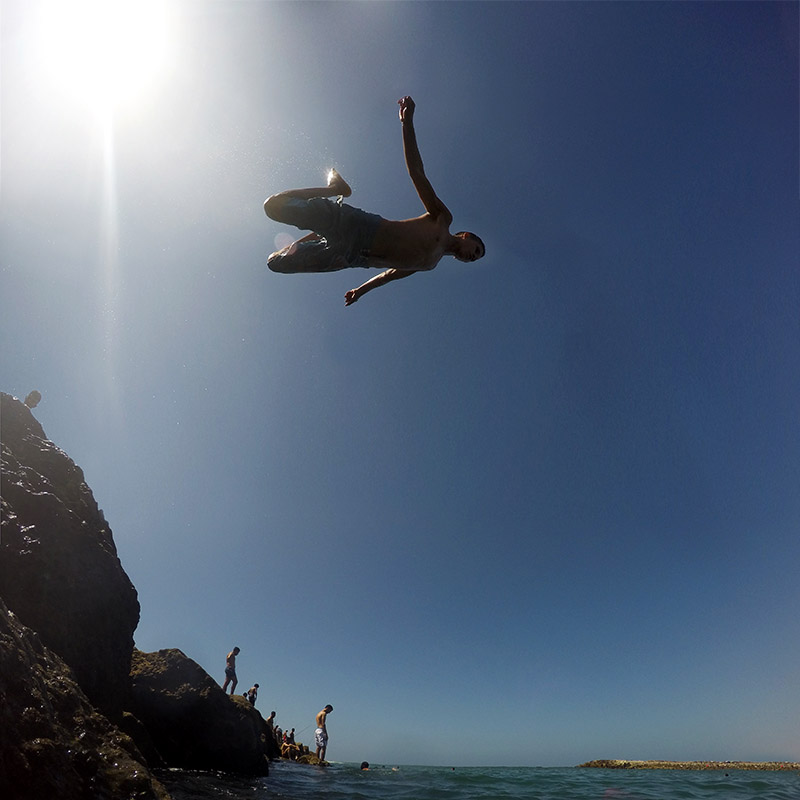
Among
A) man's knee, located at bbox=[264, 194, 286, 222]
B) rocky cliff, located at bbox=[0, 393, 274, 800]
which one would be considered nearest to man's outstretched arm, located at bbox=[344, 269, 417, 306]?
man's knee, located at bbox=[264, 194, 286, 222]

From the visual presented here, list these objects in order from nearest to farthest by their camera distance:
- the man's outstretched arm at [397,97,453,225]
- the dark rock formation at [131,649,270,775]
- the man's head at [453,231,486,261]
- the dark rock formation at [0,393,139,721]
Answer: the man's outstretched arm at [397,97,453,225] < the man's head at [453,231,486,261] < the dark rock formation at [0,393,139,721] < the dark rock formation at [131,649,270,775]

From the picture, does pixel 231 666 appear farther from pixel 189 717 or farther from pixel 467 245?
pixel 467 245

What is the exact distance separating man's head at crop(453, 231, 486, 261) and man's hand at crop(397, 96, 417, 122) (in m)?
1.37

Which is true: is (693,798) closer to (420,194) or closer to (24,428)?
(420,194)

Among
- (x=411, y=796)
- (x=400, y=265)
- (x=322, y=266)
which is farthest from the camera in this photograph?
(x=411, y=796)

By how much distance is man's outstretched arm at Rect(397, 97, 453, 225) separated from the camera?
480 cm

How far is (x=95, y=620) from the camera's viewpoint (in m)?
10.7

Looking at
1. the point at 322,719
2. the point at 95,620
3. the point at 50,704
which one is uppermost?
the point at 95,620

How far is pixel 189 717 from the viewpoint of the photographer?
1374cm

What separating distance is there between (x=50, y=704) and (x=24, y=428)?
10.9 m

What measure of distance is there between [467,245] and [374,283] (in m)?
1.33

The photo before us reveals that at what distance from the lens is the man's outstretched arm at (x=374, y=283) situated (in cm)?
596

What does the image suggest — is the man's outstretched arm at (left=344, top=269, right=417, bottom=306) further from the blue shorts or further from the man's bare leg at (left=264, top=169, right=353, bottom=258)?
the man's bare leg at (left=264, top=169, right=353, bottom=258)

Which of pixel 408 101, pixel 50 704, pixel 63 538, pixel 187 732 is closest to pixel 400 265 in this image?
pixel 408 101
